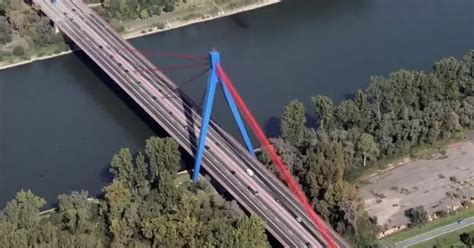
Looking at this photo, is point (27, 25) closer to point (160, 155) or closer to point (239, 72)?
point (239, 72)

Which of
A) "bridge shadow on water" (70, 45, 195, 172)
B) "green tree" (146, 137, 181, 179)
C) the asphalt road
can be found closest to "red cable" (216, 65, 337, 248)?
the asphalt road

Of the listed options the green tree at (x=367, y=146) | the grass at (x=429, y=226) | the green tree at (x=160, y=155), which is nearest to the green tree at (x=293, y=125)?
the green tree at (x=367, y=146)

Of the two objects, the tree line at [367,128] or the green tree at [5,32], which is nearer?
the tree line at [367,128]

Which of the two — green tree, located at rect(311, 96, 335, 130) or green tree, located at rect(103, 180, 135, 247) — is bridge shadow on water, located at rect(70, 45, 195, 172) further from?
green tree, located at rect(311, 96, 335, 130)

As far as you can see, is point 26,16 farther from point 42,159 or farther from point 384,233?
point 384,233

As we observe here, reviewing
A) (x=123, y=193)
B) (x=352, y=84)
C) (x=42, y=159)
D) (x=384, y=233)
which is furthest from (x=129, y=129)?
(x=384, y=233)

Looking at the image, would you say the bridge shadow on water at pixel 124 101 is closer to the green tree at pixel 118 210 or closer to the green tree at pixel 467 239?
the green tree at pixel 118 210

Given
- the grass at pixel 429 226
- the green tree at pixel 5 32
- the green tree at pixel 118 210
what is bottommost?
the grass at pixel 429 226

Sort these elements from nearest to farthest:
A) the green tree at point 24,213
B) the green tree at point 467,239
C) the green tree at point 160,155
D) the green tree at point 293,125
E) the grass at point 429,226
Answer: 1. the green tree at point 467,239
2. the green tree at point 24,213
3. the grass at point 429,226
4. the green tree at point 160,155
5. the green tree at point 293,125

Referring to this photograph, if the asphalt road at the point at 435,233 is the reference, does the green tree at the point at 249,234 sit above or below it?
above
